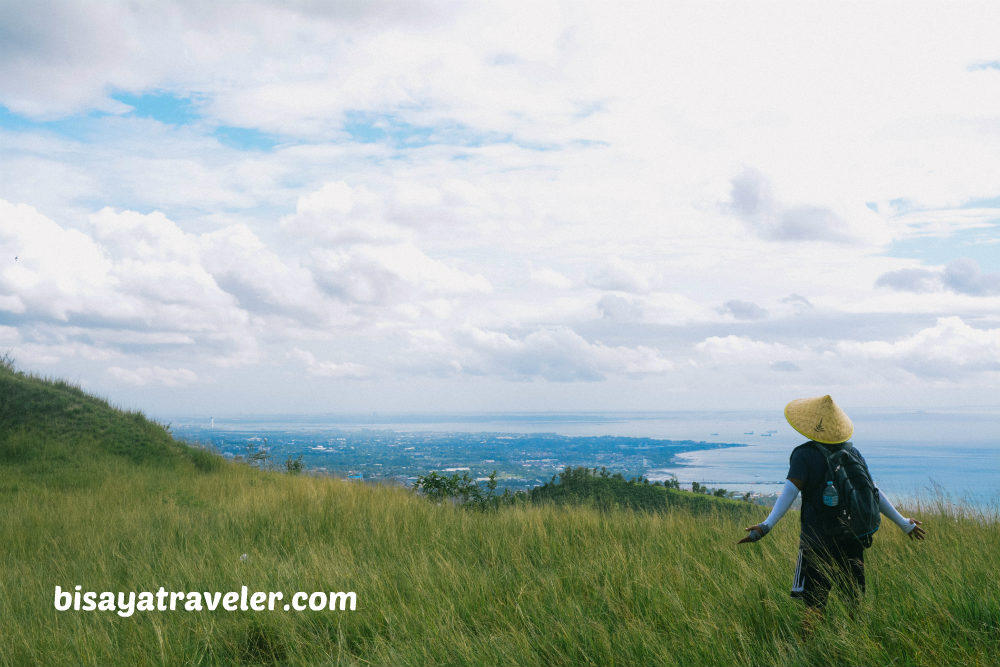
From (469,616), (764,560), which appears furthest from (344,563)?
(764,560)

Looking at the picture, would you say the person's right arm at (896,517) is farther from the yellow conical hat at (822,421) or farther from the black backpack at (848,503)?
the yellow conical hat at (822,421)

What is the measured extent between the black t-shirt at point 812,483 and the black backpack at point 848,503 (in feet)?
0.09

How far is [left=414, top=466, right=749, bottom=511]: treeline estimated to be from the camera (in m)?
12.0

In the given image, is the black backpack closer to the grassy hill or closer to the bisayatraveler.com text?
the grassy hill

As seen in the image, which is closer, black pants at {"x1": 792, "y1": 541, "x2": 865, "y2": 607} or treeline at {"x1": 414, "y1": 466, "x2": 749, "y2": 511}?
black pants at {"x1": 792, "y1": 541, "x2": 865, "y2": 607}

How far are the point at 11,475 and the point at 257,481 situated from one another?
5038 millimetres

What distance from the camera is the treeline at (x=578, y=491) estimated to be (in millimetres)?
11977

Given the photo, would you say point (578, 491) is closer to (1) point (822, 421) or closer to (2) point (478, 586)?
(2) point (478, 586)

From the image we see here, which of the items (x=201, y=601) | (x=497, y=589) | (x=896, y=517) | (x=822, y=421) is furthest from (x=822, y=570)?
(x=201, y=601)

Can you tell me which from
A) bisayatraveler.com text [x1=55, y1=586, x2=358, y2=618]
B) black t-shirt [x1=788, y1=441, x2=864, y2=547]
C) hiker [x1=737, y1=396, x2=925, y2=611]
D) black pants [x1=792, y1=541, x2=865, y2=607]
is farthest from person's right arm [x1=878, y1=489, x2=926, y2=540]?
bisayatraveler.com text [x1=55, y1=586, x2=358, y2=618]

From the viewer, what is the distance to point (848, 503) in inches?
175

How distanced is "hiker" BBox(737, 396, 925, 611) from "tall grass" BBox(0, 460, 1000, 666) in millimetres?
325

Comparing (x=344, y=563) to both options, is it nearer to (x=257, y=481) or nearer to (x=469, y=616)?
(x=469, y=616)

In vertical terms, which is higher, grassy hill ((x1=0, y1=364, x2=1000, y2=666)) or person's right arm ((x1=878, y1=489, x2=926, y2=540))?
person's right arm ((x1=878, y1=489, x2=926, y2=540))
